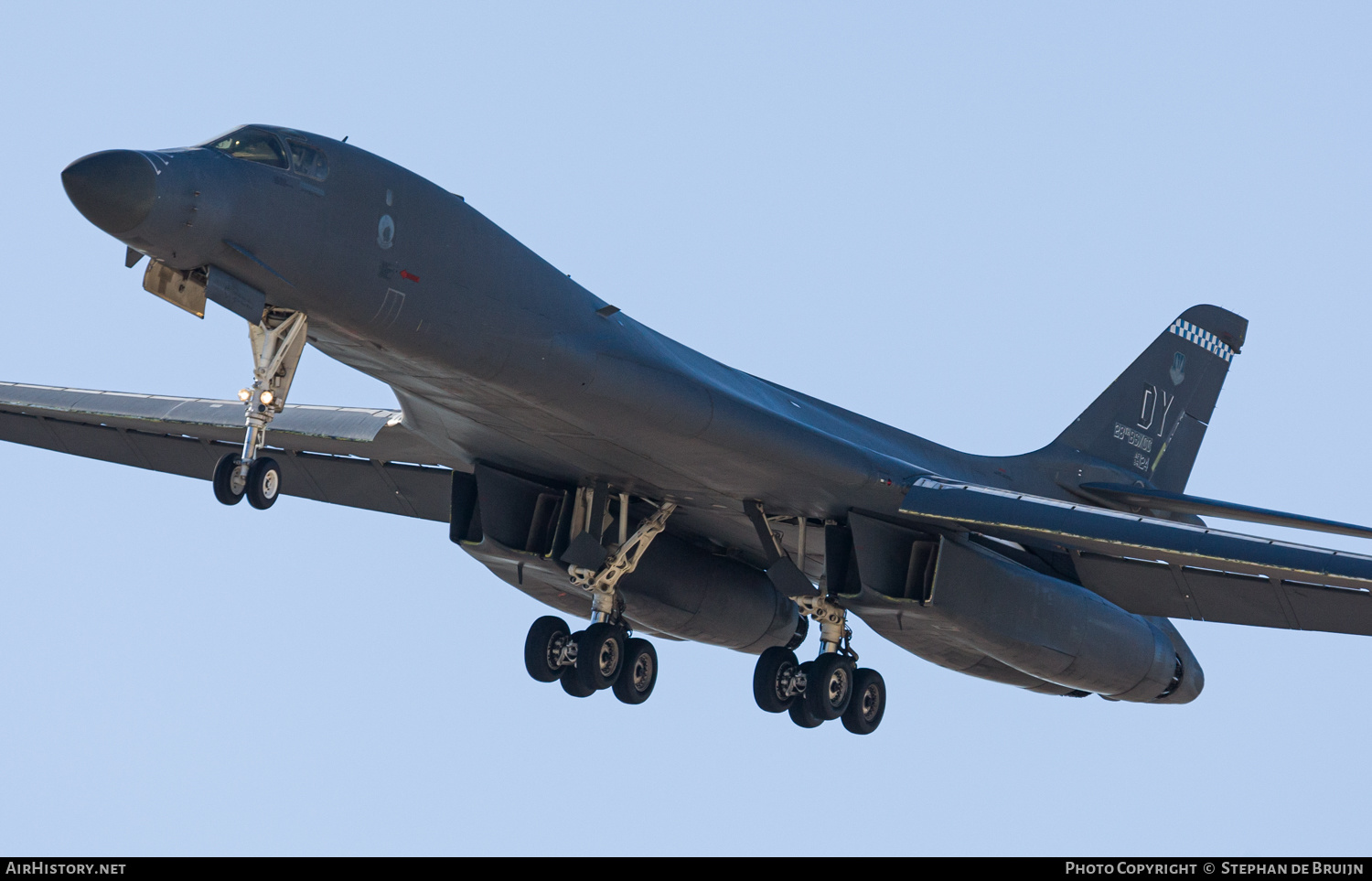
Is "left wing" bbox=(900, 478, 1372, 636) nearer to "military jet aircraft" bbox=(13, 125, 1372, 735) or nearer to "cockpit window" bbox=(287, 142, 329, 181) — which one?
"military jet aircraft" bbox=(13, 125, 1372, 735)

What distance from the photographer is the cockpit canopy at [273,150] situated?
14.6 m

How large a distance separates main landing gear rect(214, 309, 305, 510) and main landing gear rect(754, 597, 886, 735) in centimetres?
756

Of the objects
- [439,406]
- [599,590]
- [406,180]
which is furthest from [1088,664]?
[406,180]

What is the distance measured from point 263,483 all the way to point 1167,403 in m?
15.6

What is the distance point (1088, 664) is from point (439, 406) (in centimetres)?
912

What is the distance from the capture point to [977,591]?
20266 mm

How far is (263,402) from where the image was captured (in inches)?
580

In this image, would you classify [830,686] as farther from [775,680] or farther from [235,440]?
[235,440]

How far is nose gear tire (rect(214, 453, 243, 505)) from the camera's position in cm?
1471

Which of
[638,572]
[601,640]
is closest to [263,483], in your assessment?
[601,640]

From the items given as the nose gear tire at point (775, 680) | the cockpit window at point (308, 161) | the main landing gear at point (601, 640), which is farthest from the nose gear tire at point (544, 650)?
the cockpit window at point (308, 161)

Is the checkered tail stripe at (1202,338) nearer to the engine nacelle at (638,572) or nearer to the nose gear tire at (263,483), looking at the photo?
the engine nacelle at (638,572)

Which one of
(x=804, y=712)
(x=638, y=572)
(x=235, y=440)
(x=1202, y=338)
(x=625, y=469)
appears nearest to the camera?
(x=625, y=469)
